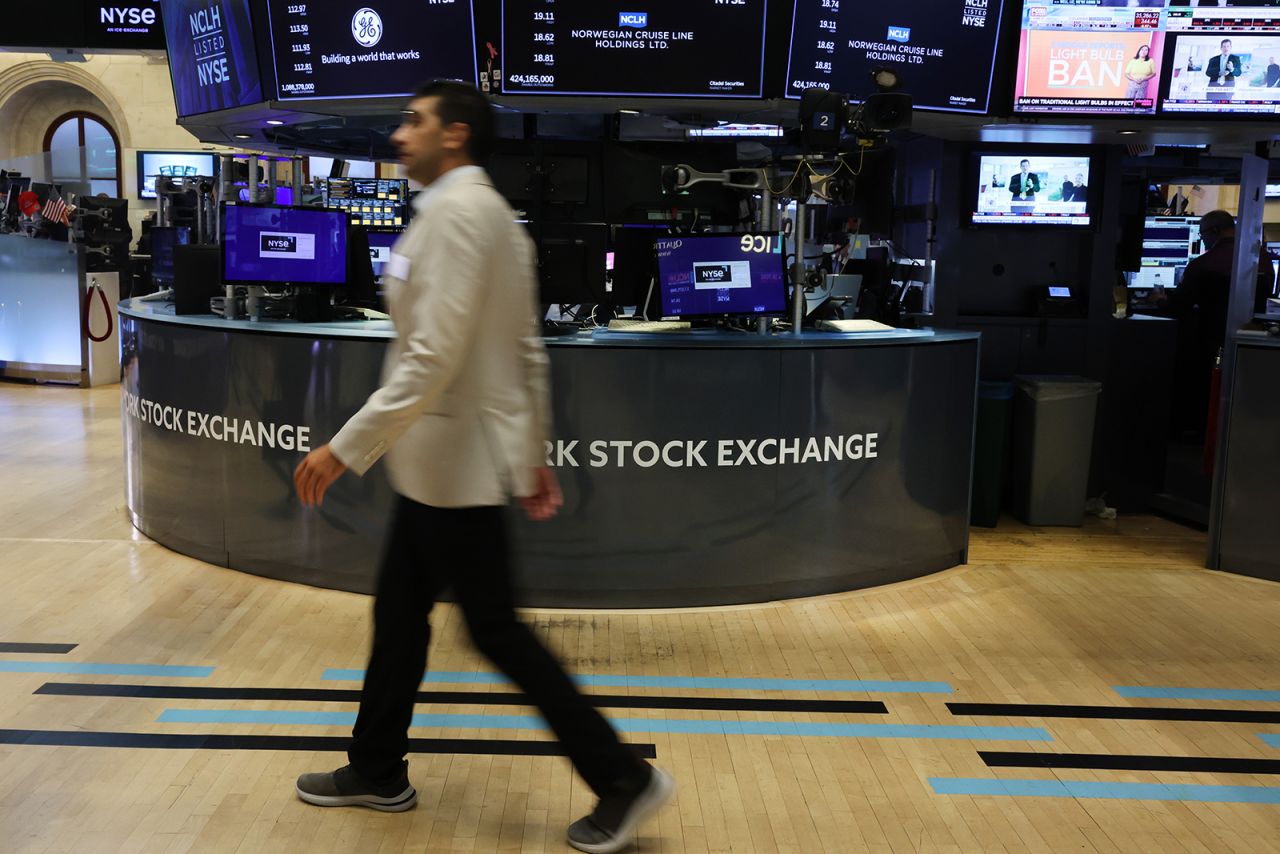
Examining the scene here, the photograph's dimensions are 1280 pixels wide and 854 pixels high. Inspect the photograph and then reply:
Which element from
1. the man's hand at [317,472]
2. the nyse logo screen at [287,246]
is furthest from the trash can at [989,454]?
the man's hand at [317,472]

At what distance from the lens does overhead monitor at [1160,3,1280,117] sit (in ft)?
19.2

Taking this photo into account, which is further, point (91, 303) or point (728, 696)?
point (91, 303)

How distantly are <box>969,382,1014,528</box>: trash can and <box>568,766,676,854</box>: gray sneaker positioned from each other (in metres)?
3.96

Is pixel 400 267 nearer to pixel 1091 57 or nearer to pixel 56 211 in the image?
pixel 1091 57

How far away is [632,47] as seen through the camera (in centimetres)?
554

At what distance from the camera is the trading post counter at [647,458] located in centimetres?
446

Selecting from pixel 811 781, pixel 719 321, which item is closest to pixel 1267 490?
pixel 719 321

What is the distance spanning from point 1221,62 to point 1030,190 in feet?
3.53

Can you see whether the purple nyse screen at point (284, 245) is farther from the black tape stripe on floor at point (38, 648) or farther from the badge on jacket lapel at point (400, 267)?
the badge on jacket lapel at point (400, 267)

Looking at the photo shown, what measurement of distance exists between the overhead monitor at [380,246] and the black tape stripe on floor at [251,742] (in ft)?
12.4

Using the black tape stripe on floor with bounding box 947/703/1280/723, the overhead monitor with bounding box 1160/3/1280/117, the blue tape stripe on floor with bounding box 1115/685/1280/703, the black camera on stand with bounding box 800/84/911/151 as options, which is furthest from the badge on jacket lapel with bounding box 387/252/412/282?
the overhead monitor with bounding box 1160/3/1280/117

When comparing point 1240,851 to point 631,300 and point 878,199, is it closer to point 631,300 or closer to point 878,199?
point 631,300

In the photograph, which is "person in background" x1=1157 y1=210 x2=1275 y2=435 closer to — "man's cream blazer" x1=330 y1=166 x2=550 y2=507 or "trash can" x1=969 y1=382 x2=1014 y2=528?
"trash can" x1=969 y1=382 x2=1014 y2=528

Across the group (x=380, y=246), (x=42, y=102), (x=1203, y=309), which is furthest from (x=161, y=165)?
(x=1203, y=309)
